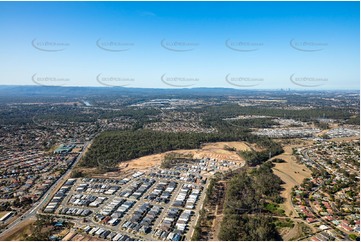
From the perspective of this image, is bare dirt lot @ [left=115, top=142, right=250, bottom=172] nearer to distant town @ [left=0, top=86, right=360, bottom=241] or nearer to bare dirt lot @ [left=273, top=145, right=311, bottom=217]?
distant town @ [left=0, top=86, right=360, bottom=241]

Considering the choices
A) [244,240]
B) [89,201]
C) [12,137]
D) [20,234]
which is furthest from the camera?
[12,137]

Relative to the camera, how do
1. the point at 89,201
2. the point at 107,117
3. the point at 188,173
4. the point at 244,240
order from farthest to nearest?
the point at 107,117, the point at 188,173, the point at 89,201, the point at 244,240

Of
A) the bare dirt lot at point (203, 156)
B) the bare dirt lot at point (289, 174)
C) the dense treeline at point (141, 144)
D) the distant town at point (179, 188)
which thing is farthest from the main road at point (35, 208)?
the bare dirt lot at point (289, 174)

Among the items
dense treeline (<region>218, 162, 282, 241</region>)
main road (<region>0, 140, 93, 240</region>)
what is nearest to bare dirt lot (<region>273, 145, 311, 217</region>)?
dense treeline (<region>218, 162, 282, 241</region>)

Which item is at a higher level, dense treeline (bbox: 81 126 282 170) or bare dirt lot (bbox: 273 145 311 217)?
dense treeline (bbox: 81 126 282 170)

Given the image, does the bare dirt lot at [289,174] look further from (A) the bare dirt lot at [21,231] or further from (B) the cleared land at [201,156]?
(A) the bare dirt lot at [21,231]

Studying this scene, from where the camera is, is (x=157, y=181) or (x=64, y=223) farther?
(x=157, y=181)

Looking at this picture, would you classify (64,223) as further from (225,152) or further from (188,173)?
(225,152)

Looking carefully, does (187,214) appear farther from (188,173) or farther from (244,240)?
(188,173)

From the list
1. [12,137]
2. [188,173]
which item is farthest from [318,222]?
[12,137]
